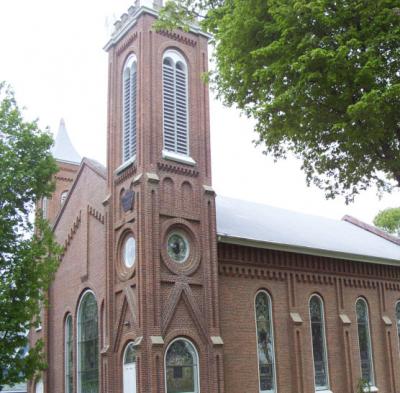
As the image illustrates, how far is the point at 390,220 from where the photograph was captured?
58906 mm

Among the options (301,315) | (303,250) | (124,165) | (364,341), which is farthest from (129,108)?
(364,341)

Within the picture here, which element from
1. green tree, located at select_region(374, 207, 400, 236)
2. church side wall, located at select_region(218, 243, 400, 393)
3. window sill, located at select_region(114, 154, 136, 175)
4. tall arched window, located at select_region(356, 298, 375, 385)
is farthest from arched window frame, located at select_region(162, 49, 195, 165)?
green tree, located at select_region(374, 207, 400, 236)

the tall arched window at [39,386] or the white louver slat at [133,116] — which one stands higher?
the white louver slat at [133,116]

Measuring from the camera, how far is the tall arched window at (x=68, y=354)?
79.2 ft

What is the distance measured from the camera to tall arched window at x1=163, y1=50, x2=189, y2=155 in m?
21.8

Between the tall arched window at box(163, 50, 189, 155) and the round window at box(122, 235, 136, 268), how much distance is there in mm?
3279

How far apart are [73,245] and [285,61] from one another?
46.5 ft

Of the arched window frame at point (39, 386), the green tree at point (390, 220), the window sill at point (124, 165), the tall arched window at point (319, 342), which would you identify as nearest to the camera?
the window sill at point (124, 165)

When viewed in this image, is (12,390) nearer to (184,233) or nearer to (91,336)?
(91,336)

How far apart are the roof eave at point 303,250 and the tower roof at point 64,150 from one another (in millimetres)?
15510

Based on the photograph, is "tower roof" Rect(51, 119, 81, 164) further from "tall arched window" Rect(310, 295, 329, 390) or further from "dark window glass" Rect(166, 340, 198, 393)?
"dark window glass" Rect(166, 340, 198, 393)

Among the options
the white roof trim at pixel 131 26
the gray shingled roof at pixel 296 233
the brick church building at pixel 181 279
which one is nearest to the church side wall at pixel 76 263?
the brick church building at pixel 181 279

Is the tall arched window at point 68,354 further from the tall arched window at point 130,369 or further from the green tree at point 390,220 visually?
the green tree at point 390,220

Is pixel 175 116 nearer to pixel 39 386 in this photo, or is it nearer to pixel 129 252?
pixel 129 252
